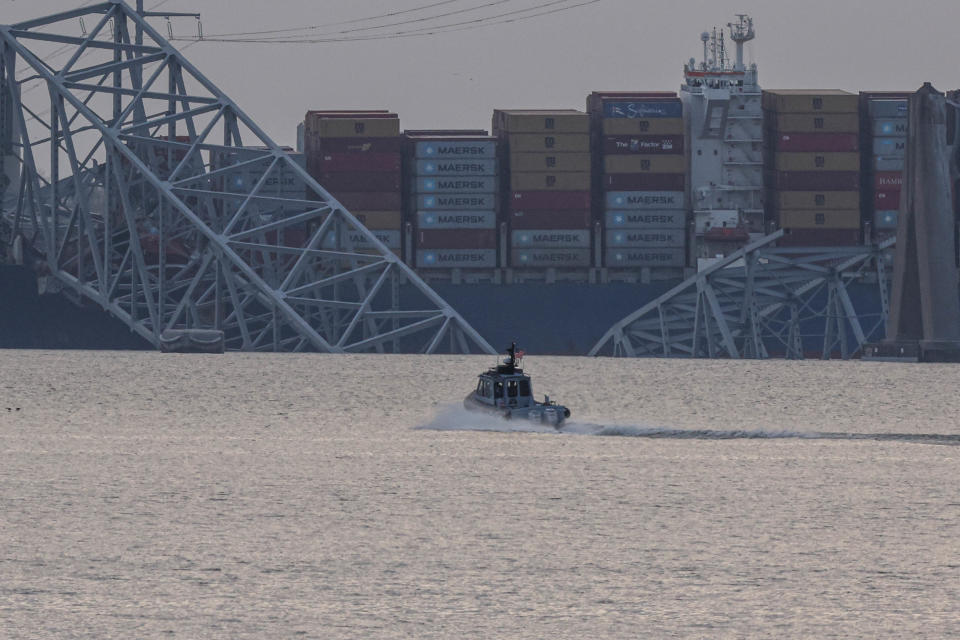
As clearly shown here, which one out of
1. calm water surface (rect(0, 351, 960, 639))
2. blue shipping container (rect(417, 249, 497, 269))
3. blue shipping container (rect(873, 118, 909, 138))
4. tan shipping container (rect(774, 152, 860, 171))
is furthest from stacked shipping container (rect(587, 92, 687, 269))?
calm water surface (rect(0, 351, 960, 639))

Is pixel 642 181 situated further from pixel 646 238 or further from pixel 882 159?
pixel 882 159

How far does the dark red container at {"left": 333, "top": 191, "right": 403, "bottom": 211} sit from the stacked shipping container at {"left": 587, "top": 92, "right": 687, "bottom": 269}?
14.9 metres

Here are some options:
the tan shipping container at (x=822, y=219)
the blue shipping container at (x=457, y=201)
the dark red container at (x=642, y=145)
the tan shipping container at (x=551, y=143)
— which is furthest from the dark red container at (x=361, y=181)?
the tan shipping container at (x=822, y=219)

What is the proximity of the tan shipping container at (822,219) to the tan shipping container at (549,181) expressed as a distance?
1503 centimetres

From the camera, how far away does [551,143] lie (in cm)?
11219

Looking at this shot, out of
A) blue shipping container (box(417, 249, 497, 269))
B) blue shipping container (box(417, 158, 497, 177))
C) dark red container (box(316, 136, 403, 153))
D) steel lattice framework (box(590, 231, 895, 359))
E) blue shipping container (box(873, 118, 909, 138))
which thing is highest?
blue shipping container (box(873, 118, 909, 138))

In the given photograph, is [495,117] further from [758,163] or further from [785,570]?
[785,570]

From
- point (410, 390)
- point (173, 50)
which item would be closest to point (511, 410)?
point (410, 390)

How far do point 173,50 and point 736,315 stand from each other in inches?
1625

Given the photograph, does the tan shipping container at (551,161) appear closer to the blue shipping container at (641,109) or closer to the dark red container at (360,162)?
the blue shipping container at (641,109)

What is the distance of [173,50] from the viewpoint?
97.1 metres

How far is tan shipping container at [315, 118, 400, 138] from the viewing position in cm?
10888

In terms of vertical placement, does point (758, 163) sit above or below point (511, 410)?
above

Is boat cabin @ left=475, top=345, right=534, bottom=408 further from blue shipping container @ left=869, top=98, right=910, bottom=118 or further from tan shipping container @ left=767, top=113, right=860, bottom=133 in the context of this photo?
blue shipping container @ left=869, top=98, right=910, bottom=118
